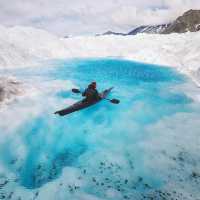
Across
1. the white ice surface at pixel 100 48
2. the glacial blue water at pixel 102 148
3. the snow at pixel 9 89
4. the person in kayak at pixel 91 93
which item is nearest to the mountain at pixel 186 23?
the white ice surface at pixel 100 48

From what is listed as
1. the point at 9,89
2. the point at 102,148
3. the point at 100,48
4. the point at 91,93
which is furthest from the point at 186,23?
the point at 102,148

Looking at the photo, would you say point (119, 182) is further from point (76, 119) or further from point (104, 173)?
point (76, 119)

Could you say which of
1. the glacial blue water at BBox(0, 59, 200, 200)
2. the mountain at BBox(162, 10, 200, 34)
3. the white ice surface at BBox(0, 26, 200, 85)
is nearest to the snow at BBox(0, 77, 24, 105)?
the glacial blue water at BBox(0, 59, 200, 200)

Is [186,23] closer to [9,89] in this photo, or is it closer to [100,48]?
[100,48]

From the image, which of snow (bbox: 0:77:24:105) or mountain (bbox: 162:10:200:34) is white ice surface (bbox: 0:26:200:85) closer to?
snow (bbox: 0:77:24:105)

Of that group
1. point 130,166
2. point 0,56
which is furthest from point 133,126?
point 0,56

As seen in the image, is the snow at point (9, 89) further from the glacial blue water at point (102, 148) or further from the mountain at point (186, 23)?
the mountain at point (186, 23)
